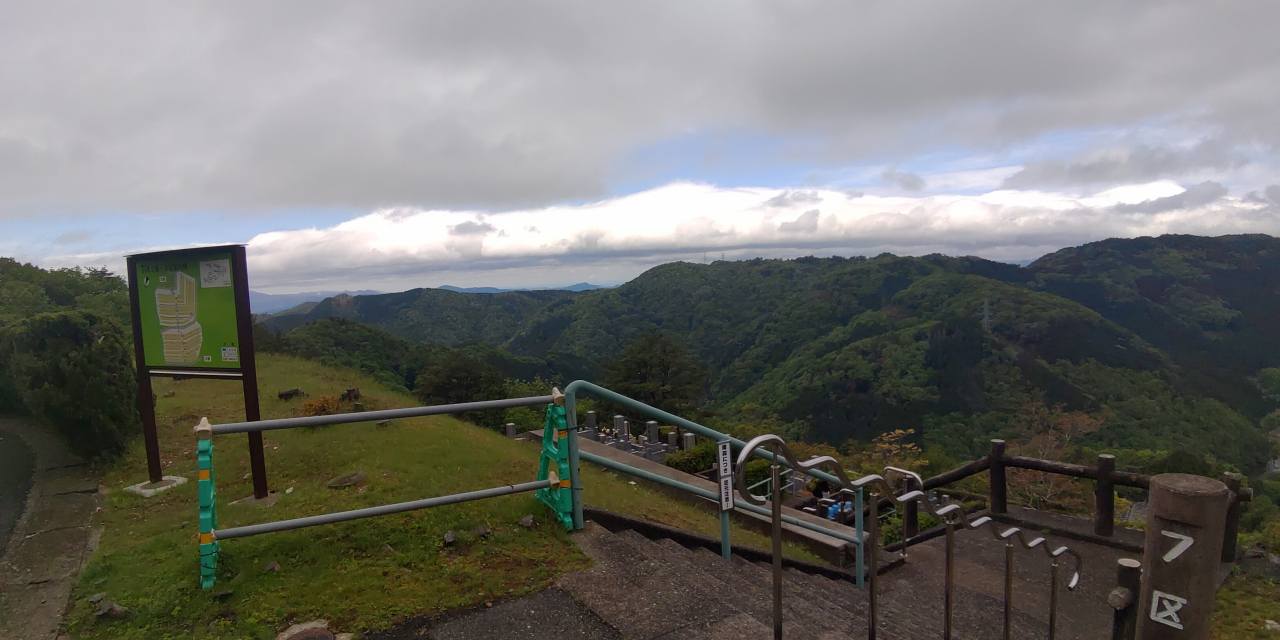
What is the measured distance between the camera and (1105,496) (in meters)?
6.62

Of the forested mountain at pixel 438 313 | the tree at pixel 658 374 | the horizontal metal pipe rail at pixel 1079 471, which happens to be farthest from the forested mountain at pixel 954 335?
the horizontal metal pipe rail at pixel 1079 471

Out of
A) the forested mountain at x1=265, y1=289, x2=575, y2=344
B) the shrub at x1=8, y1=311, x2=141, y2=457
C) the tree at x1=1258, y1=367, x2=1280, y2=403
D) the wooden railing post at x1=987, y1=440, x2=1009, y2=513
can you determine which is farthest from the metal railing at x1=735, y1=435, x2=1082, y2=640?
the forested mountain at x1=265, y1=289, x2=575, y2=344

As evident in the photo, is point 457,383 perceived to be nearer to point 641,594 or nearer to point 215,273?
point 215,273

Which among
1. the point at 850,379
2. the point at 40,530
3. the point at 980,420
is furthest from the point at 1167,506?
the point at 850,379

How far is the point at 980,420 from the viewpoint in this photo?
56.5m

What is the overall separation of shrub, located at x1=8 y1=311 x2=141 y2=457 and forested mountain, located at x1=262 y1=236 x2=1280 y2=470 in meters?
33.7

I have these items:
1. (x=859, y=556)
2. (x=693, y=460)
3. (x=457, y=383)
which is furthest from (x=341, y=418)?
(x=457, y=383)

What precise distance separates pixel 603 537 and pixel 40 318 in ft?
21.0

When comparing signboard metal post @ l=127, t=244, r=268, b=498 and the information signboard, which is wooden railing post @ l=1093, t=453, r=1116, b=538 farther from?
signboard metal post @ l=127, t=244, r=268, b=498

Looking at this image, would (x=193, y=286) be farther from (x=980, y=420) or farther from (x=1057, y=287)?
(x=1057, y=287)

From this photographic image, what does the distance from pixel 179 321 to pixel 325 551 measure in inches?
114

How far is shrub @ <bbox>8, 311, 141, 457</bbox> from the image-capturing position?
618 centimetres

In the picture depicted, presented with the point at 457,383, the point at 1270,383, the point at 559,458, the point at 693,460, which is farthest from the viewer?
the point at 1270,383

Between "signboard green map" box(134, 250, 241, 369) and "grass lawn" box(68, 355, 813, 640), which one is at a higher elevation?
"signboard green map" box(134, 250, 241, 369)
